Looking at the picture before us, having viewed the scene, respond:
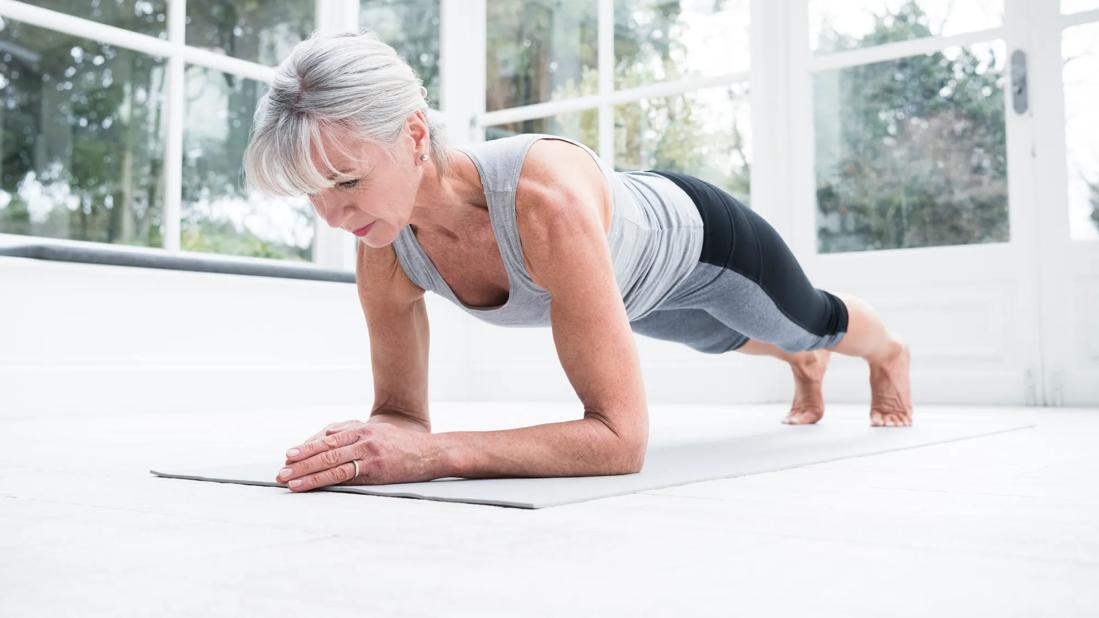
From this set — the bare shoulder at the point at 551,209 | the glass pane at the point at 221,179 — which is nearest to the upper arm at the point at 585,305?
the bare shoulder at the point at 551,209

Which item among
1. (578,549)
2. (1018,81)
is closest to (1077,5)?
(1018,81)

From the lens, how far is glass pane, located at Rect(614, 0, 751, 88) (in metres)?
4.71

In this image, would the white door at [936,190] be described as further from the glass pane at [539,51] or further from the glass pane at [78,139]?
the glass pane at [78,139]

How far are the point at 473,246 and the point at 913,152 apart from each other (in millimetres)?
3150

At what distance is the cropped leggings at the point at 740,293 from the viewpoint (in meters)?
2.08

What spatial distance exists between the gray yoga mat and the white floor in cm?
4

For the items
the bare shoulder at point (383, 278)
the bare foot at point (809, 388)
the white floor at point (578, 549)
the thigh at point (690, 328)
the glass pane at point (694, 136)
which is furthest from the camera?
the glass pane at point (694, 136)

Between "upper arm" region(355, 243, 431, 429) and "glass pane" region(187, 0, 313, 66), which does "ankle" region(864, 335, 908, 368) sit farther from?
"glass pane" region(187, 0, 313, 66)

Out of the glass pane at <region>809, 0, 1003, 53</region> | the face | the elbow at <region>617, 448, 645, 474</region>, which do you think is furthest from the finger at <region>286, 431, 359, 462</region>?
the glass pane at <region>809, 0, 1003, 53</region>

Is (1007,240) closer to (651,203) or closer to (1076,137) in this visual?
(1076,137)

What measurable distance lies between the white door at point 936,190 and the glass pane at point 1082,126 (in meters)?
0.08

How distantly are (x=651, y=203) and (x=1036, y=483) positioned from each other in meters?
0.84

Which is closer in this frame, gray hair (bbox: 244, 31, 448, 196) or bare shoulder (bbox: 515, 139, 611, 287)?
gray hair (bbox: 244, 31, 448, 196)

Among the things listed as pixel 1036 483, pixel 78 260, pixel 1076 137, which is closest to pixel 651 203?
pixel 1036 483
